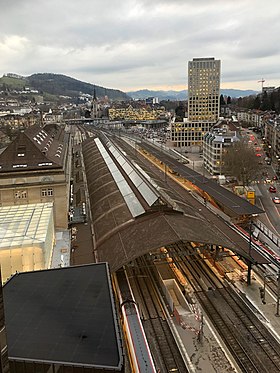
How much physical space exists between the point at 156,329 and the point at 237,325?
22.1ft

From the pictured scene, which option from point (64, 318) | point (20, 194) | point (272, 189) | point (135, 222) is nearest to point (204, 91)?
point (272, 189)

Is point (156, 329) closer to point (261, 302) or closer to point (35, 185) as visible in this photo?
point (261, 302)

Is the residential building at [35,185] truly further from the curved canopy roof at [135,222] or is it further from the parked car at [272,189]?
the parked car at [272,189]

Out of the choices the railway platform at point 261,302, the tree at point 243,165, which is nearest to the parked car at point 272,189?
the tree at point 243,165

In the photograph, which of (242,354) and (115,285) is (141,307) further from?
(242,354)

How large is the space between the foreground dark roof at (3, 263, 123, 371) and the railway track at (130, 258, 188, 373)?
7727 mm

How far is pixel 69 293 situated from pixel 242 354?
13.7 meters

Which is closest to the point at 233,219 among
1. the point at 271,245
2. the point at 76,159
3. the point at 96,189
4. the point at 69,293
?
the point at 271,245

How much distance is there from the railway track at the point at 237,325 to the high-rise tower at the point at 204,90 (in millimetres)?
148737

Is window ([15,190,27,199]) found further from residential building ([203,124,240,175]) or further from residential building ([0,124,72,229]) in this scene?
residential building ([203,124,240,175])

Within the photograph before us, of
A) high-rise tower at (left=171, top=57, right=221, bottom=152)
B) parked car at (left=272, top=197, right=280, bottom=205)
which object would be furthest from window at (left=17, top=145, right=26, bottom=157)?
high-rise tower at (left=171, top=57, right=221, bottom=152)

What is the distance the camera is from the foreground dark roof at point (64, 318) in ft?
56.7

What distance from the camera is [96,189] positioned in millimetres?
59094

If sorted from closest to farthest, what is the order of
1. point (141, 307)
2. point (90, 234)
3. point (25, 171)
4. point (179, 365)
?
1. point (179, 365)
2. point (141, 307)
3. point (90, 234)
4. point (25, 171)
